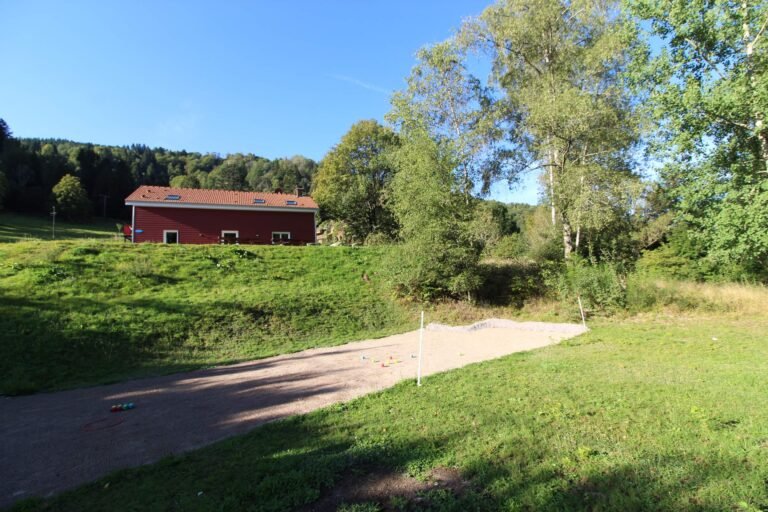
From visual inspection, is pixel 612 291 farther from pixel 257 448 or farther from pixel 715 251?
pixel 257 448

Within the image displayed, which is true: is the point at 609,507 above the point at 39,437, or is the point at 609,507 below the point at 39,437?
above

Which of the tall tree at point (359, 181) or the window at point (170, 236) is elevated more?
the tall tree at point (359, 181)

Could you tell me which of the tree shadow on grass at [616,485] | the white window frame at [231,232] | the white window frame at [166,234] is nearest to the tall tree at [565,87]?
the tree shadow on grass at [616,485]

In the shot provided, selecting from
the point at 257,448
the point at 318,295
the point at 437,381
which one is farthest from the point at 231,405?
the point at 318,295

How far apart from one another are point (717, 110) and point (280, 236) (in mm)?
24648

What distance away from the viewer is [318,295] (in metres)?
15.9

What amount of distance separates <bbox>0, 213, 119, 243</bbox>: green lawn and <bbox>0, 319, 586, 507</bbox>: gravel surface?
33.2 metres

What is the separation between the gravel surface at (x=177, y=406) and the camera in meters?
4.46

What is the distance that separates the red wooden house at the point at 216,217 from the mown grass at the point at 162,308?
7.65 metres

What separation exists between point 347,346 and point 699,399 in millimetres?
8558

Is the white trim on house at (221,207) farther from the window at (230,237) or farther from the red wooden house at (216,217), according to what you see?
the window at (230,237)

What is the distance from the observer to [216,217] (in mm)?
26828

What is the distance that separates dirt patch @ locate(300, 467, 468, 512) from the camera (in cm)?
307

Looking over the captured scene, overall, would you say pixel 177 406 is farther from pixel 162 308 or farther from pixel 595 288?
pixel 595 288
